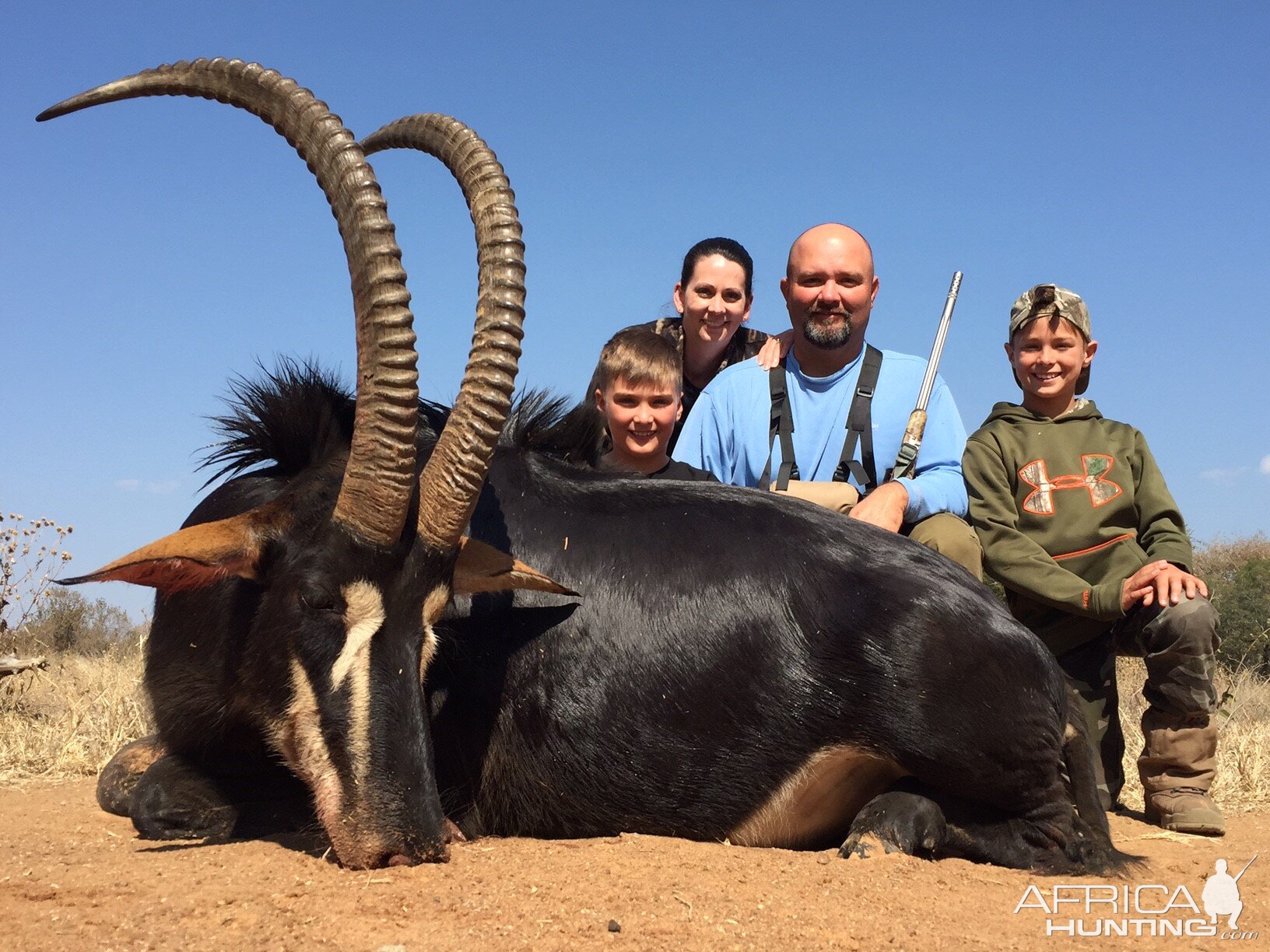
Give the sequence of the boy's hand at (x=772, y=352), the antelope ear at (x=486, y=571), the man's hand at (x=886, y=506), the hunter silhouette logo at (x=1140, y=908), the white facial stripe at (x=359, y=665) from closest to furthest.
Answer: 1. the hunter silhouette logo at (x=1140, y=908)
2. the white facial stripe at (x=359, y=665)
3. the antelope ear at (x=486, y=571)
4. the man's hand at (x=886, y=506)
5. the boy's hand at (x=772, y=352)

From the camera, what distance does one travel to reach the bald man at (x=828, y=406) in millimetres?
6918

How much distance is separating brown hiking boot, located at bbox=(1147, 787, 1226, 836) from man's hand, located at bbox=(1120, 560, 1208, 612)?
1.00 m

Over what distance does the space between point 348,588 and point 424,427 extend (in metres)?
1.26

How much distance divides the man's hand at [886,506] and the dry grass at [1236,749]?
251cm

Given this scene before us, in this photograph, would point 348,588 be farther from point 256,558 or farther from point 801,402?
point 801,402

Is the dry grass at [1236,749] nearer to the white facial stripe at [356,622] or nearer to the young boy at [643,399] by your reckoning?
the young boy at [643,399]

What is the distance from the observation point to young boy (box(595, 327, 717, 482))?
22.0 ft

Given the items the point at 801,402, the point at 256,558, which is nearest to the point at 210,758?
the point at 256,558

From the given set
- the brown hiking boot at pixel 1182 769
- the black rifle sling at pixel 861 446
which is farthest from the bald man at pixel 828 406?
the brown hiking boot at pixel 1182 769

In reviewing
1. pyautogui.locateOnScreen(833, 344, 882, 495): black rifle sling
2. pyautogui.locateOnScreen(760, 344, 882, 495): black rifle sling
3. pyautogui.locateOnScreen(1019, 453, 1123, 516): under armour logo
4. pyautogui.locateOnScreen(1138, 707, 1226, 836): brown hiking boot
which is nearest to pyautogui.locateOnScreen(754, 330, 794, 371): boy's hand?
pyautogui.locateOnScreen(760, 344, 882, 495): black rifle sling

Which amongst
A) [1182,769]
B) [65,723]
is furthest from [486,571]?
[65,723]

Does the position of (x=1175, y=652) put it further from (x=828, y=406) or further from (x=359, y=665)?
(x=359, y=665)

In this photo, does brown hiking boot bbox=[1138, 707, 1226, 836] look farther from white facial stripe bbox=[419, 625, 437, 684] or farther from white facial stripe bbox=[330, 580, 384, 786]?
white facial stripe bbox=[330, 580, 384, 786]

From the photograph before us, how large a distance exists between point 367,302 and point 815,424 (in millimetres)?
3735
